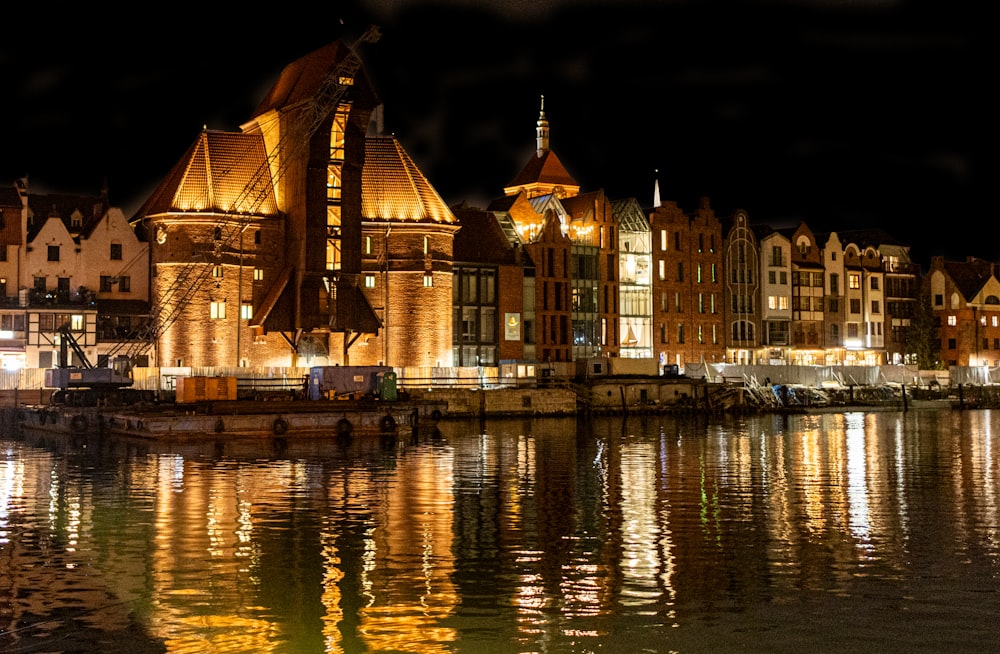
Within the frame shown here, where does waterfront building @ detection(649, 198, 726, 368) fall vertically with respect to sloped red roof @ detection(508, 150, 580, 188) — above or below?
below

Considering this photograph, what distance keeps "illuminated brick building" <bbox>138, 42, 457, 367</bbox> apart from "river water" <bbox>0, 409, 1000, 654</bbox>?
30996 mm

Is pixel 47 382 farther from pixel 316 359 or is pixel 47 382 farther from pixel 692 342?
pixel 692 342

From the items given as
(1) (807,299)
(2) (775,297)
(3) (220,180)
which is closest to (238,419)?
(3) (220,180)

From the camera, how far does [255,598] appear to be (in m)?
22.8

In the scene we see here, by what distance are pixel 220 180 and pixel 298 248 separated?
7491mm

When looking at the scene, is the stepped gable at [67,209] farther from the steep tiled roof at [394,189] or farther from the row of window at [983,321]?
the row of window at [983,321]

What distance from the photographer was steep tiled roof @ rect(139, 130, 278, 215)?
3292 inches

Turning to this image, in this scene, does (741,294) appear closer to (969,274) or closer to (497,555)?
(969,274)

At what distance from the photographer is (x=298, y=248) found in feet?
271

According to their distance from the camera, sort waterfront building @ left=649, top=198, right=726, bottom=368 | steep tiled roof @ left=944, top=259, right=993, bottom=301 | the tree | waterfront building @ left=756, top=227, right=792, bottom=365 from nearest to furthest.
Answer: waterfront building @ left=649, top=198, right=726, bottom=368, waterfront building @ left=756, top=227, right=792, bottom=365, the tree, steep tiled roof @ left=944, top=259, right=993, bottom=301

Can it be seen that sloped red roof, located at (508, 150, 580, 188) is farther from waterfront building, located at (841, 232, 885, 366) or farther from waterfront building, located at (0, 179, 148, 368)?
waterfront building, located at (0, 179, 148, 368)

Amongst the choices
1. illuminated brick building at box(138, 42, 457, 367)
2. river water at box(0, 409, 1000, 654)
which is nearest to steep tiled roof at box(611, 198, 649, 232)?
illuminated brick building at box(138, 42, 457, 367)

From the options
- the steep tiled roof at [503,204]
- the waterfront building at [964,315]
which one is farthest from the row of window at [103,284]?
the waterfront building at [964,315]

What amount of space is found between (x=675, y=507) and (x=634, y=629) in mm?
15175
